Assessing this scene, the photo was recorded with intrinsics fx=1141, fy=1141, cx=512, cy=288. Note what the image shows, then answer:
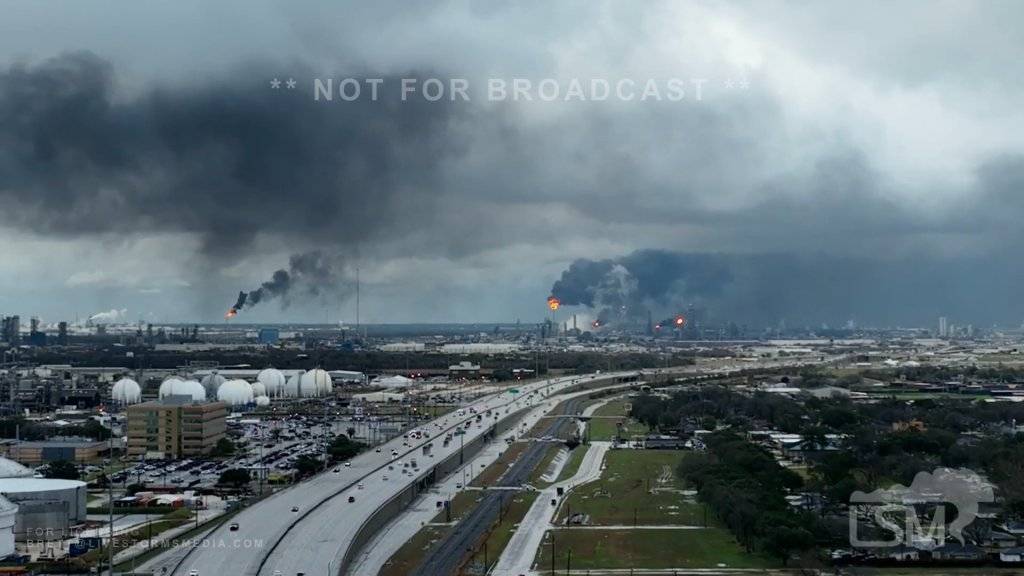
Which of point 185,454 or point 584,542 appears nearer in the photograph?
point 584,542

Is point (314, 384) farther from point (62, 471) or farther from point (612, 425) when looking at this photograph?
point (62, 471)

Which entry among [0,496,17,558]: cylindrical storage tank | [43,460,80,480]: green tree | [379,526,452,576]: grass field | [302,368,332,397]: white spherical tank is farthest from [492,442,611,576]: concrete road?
[302,368,332,397]: white spherical tank

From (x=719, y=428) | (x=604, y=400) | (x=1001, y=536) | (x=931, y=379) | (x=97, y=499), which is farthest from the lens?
(x=931, y=379)

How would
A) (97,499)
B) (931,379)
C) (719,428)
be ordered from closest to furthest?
(97,499), (719,428), (931,379)

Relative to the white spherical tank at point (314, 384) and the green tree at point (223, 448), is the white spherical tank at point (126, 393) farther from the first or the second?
the green tree at point (223, 448)

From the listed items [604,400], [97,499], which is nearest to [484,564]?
[97,499]

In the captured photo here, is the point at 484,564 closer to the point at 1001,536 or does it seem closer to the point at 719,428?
the point at 1001,536

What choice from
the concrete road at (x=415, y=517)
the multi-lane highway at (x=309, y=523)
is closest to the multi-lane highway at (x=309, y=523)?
the multi-lane highway at (x=309, y=523)
